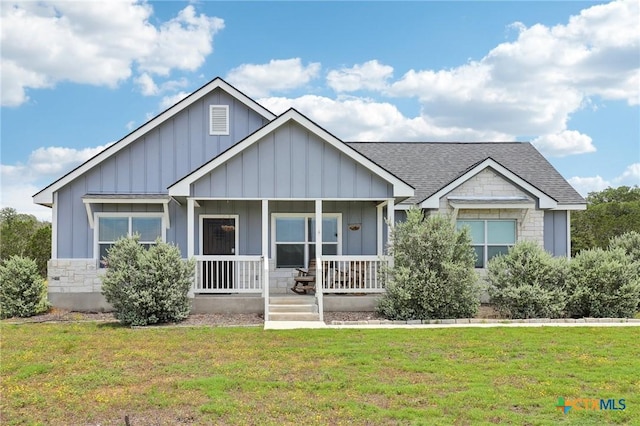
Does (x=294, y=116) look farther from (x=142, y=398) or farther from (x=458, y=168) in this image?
(x=142, y=398)

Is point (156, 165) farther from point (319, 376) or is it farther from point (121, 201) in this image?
point (319, 376)

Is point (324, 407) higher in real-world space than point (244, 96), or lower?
lower

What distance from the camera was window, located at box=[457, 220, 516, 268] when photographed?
15641mm

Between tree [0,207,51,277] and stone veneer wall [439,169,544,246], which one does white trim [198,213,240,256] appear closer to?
stone veneer wall [439,169,544,246]

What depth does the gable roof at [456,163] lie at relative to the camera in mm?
16266

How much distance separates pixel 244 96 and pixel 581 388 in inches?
472

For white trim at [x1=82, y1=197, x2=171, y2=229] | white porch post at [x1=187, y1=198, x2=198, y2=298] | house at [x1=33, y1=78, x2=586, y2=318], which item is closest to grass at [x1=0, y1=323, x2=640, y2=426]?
white porch post at [x1=187, y1=198, x2=198, y2=298]

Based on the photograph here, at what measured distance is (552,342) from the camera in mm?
9375

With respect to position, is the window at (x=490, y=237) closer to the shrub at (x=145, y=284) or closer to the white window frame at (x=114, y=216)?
the shrub at (x=145, y=284)

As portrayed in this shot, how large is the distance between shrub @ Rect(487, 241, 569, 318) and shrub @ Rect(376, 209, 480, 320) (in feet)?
2.20

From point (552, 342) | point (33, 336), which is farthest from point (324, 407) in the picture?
point (33, 336)

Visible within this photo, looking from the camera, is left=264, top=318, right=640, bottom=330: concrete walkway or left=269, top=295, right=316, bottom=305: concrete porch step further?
left=269, top=295, right=316, bottom=305: concrete porch step

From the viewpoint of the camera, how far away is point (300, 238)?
50.8 ft

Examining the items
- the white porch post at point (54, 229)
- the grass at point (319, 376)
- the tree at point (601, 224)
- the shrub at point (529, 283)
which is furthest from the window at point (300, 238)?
the tree at point (601, 224)
